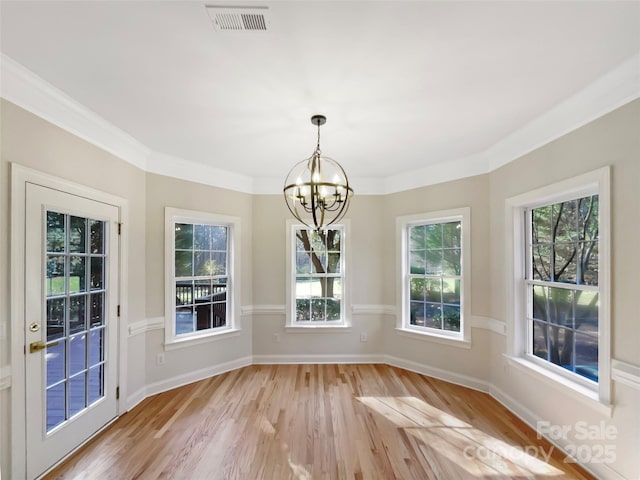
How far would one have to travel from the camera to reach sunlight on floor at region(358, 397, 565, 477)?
2111mm

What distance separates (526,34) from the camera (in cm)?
156

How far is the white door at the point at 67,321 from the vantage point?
202 cm

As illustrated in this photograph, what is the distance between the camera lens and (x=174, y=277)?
3527 millimetres

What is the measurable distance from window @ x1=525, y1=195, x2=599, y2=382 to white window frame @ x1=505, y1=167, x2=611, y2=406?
1.9 inches

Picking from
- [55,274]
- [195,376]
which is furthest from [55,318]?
[195,376]

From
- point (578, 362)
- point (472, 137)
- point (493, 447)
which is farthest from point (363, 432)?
point (472, 137)

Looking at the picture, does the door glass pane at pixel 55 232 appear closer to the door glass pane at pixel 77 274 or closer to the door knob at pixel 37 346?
the door glass pane at pixel 77 274

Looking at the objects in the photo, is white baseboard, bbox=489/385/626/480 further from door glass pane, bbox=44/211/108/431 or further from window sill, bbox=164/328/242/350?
door glass pane, bbox=44/211/108/431

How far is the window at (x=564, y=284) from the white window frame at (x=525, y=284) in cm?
5

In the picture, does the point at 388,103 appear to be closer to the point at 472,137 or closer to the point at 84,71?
the point at 472,137

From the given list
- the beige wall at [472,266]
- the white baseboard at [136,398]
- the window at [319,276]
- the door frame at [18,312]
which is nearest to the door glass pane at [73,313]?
the door frame at [18,312]

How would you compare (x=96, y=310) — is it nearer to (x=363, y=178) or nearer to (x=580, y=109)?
(x=363, y=178)

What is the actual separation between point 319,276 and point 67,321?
281 centimetres

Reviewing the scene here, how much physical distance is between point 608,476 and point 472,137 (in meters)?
2.71
